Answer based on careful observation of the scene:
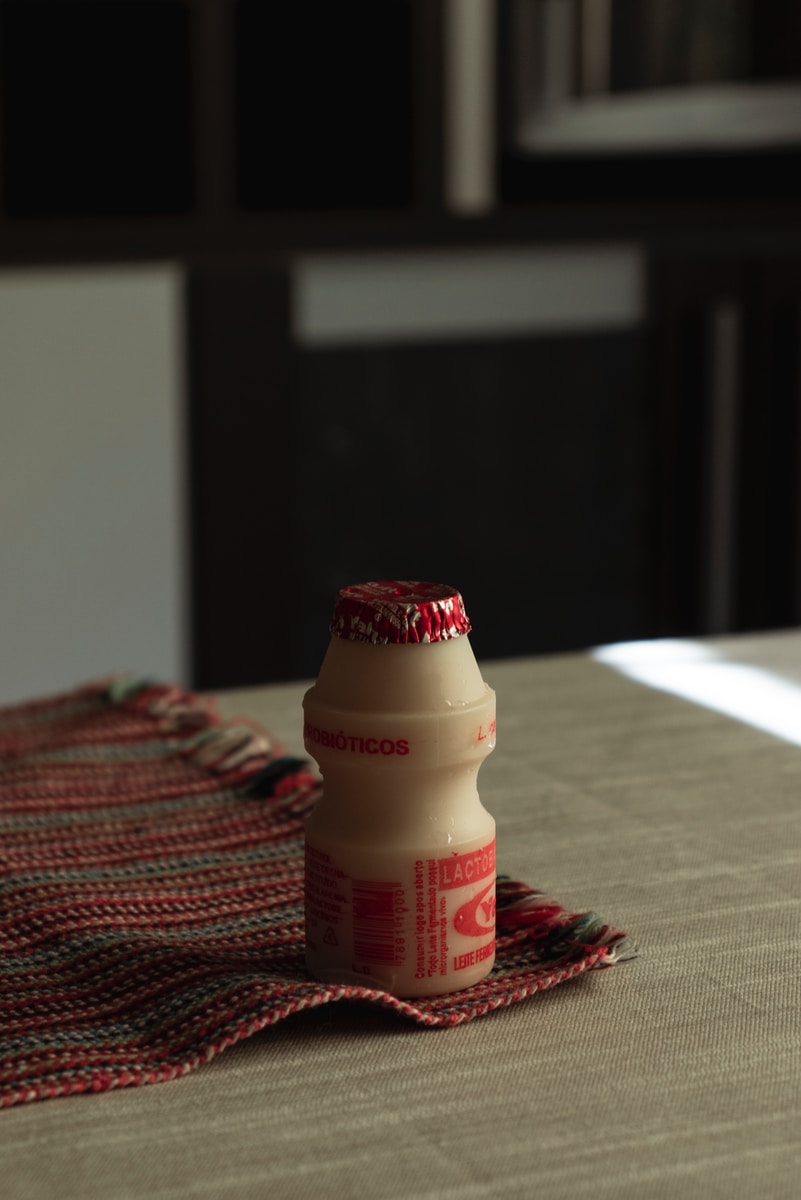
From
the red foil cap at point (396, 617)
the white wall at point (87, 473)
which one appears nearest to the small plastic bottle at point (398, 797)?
the red foil cap at point (396, 617)

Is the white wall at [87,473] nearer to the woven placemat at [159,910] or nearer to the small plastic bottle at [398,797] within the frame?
the woven placemat at [159,910]

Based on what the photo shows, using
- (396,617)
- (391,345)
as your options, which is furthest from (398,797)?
(391,345)

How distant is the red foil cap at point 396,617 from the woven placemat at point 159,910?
4.8 inches

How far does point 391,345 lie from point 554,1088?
2.00 meters

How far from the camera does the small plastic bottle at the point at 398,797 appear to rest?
59cm

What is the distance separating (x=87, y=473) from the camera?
7.60 feet

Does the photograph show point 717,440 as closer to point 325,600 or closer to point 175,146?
point 325,600

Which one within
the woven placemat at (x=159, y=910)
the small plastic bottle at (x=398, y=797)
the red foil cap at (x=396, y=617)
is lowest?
the woven placemat at (x=159, y=910)

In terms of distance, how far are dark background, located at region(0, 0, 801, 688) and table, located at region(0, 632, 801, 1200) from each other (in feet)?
5.62

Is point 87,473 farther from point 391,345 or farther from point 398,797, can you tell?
point 398,797

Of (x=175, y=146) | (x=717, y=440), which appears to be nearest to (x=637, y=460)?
(x=717, y=440)

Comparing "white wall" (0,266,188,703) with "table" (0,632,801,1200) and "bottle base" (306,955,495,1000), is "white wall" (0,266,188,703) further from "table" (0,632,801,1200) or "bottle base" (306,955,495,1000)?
"bottle base" (306,955,495,1000)

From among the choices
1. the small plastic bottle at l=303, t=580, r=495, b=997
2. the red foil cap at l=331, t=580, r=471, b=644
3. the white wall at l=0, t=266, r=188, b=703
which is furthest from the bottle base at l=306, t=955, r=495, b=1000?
the white wall at l=0, t=266, r=188, b=703

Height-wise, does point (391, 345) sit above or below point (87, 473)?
above
